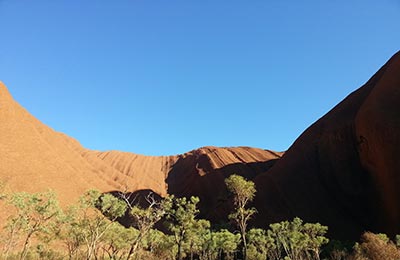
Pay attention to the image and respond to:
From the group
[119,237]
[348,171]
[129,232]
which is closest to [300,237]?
[348,171]

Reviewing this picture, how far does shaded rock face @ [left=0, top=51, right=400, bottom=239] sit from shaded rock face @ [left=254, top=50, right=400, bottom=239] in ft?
0.51

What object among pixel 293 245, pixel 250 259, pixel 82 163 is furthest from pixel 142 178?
pixel 293 245

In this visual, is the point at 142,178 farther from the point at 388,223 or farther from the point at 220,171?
the point at 388,223

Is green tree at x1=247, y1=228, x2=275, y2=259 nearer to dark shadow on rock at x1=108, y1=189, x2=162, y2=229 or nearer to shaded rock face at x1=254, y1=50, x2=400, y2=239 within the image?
shaded rock face at x1=254, y1=50, x2=400, y2=239

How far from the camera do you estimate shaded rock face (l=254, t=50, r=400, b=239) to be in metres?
47.4

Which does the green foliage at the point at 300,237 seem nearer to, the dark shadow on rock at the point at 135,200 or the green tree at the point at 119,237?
the green tree at the point at 119,237

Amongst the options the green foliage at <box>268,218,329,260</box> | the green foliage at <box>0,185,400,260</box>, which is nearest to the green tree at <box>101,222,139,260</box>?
the green foliage at <box>0,185,400,260</box>

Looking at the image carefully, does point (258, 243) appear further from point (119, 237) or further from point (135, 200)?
point (135, 200)

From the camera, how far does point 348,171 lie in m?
60.6

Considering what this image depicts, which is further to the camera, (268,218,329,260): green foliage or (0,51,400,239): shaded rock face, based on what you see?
(0,51,400,239): shaded rock face

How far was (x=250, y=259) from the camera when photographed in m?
50.6

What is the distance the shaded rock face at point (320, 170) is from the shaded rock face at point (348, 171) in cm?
16

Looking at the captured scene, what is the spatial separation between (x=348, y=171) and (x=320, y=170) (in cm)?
815

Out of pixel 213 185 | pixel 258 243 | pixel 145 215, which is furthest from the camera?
pixel 213 185
